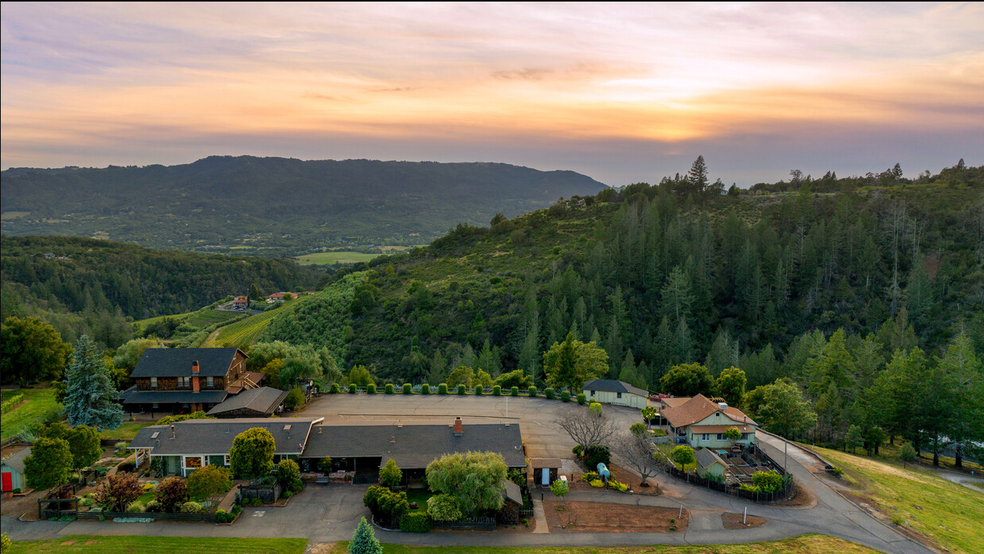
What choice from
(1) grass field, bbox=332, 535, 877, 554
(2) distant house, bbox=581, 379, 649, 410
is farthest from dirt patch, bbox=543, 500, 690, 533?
(2) distant house, bbox=581, 379, 649, 410

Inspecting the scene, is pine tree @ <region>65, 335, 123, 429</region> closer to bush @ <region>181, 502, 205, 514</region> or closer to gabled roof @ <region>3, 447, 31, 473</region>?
gabled roof @ <region>3, 447, 31, 473</region>

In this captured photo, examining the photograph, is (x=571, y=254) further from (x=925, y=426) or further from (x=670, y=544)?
(x=670, y=544)

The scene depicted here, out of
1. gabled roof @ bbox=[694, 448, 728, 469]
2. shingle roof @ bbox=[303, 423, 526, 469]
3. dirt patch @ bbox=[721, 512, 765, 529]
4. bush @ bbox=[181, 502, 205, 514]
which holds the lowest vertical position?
dirt patch @ bbox=[721, 512, 765, 529]

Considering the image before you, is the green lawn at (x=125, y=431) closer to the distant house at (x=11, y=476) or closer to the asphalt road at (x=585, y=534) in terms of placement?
the distant house at (x=11, y=476)

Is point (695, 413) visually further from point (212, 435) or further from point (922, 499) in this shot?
point (212, 435)

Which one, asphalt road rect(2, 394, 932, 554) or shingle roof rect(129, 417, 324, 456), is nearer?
asphalt road rect(2, 394, 932, 554)

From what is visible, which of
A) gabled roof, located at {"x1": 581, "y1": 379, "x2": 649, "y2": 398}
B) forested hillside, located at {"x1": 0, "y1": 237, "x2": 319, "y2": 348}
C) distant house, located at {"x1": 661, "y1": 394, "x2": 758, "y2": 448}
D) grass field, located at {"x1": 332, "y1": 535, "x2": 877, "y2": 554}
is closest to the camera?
grass field, located at {"x1": 332, "y1": 535, "x2": 877, "y2": 554}
